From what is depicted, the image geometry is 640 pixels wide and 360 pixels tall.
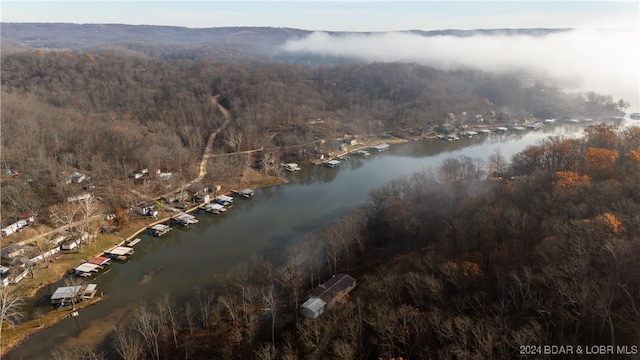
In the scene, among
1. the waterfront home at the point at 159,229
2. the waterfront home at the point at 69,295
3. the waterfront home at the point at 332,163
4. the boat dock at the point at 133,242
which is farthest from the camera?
the waterfront home at the point at 332,163

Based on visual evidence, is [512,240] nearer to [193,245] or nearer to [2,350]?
[193,245]

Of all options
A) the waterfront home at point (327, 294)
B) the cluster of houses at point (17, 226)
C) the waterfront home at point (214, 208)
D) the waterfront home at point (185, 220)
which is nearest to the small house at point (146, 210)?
the waterfront home at point (185, 220)

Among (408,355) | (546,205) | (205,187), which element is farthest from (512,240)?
(205,187)

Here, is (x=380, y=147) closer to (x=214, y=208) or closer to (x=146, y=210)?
(x=214, y=208)

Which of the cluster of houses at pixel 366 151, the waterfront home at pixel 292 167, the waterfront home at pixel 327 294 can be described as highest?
the waterfront home at pixel 327 294

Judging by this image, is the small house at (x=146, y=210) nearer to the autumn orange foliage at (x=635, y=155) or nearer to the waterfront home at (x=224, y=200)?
the waterfront home at (x=224, y=200)

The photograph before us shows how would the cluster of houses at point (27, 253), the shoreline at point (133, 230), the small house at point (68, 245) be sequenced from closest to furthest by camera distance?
the shoreline at point (133, 230)
the cluster of houses at point (27, 253)
the small house at point (68, 245)

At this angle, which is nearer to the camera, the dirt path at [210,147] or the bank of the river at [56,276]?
the bank of the river at [56,276]
